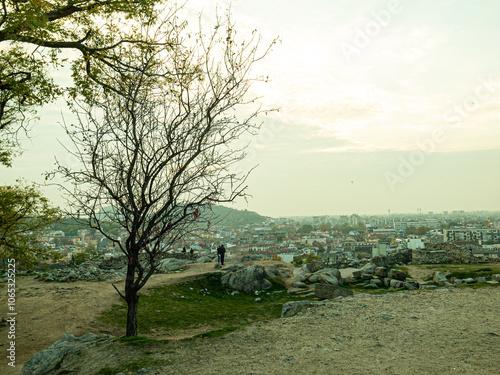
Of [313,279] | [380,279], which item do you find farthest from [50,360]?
[380,279]

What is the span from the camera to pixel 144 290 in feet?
49.1

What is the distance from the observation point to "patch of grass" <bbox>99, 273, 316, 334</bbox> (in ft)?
39.4

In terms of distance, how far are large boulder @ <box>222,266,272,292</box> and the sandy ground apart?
6259mm

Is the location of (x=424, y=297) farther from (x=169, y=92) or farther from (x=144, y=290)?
(x=144, y=290)

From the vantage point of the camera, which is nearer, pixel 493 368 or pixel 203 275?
pixel 493 368

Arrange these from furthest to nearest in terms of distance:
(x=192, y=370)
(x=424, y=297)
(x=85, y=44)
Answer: (x=424, y=297), (x=85, y=44), (x=192, y=370)

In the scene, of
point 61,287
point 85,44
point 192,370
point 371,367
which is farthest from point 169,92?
point 61,287

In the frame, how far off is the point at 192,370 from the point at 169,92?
588 cm

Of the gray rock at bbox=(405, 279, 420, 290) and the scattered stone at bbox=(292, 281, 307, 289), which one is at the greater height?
the gray rock at bbox=(405, 279, 420, 290)

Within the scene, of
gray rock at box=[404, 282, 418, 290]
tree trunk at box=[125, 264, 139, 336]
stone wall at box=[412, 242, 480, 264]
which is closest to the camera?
tree trunk at box=[125, 264, 139, 336]

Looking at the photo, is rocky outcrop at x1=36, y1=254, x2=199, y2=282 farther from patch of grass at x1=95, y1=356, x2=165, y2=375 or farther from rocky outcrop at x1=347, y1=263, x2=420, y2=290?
rocky outcrop at x1=347, y1=263, x2=420, y2=290

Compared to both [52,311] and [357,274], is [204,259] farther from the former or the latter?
[52,311]

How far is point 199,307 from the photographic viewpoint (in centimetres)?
1403

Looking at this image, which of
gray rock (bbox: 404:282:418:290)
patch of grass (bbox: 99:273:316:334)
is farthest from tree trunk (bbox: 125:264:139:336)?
gray rock (bbox: 404:282:418:290)
